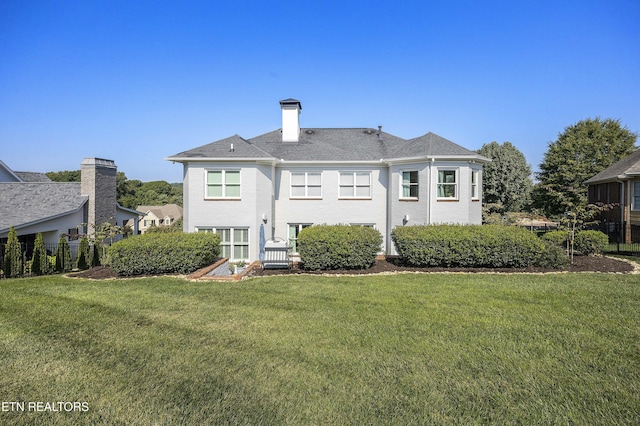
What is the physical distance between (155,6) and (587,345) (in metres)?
17.9

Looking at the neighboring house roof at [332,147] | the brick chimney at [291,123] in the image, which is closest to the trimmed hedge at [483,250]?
the neighboring house roof at [332,147]

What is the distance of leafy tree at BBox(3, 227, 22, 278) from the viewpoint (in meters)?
12.2

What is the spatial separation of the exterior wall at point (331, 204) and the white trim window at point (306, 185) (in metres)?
0.17

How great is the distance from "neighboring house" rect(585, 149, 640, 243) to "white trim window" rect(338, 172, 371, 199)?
1507 centimetres

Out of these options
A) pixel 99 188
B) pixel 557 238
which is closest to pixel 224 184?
pixel 99 188

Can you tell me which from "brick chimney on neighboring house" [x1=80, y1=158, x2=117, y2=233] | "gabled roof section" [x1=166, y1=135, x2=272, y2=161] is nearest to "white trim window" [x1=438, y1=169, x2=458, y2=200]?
"gabled roof section" [x1=166, y1=135, x2=272, y2=161]

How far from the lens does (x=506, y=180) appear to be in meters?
33.6

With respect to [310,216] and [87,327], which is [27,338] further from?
[310,216]

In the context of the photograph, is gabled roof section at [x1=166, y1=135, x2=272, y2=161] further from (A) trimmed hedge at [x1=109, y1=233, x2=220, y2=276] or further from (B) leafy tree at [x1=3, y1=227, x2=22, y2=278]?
(B) leafy tree at [x1=3, y1=227, x2=22, y2=278]

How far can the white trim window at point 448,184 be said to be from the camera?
14938mm

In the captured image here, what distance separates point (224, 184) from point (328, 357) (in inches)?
467

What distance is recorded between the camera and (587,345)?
16.4 ft

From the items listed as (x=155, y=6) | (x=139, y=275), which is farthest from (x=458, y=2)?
(x=139, y=275)

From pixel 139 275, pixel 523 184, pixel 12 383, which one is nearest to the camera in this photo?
pixel 12 383
